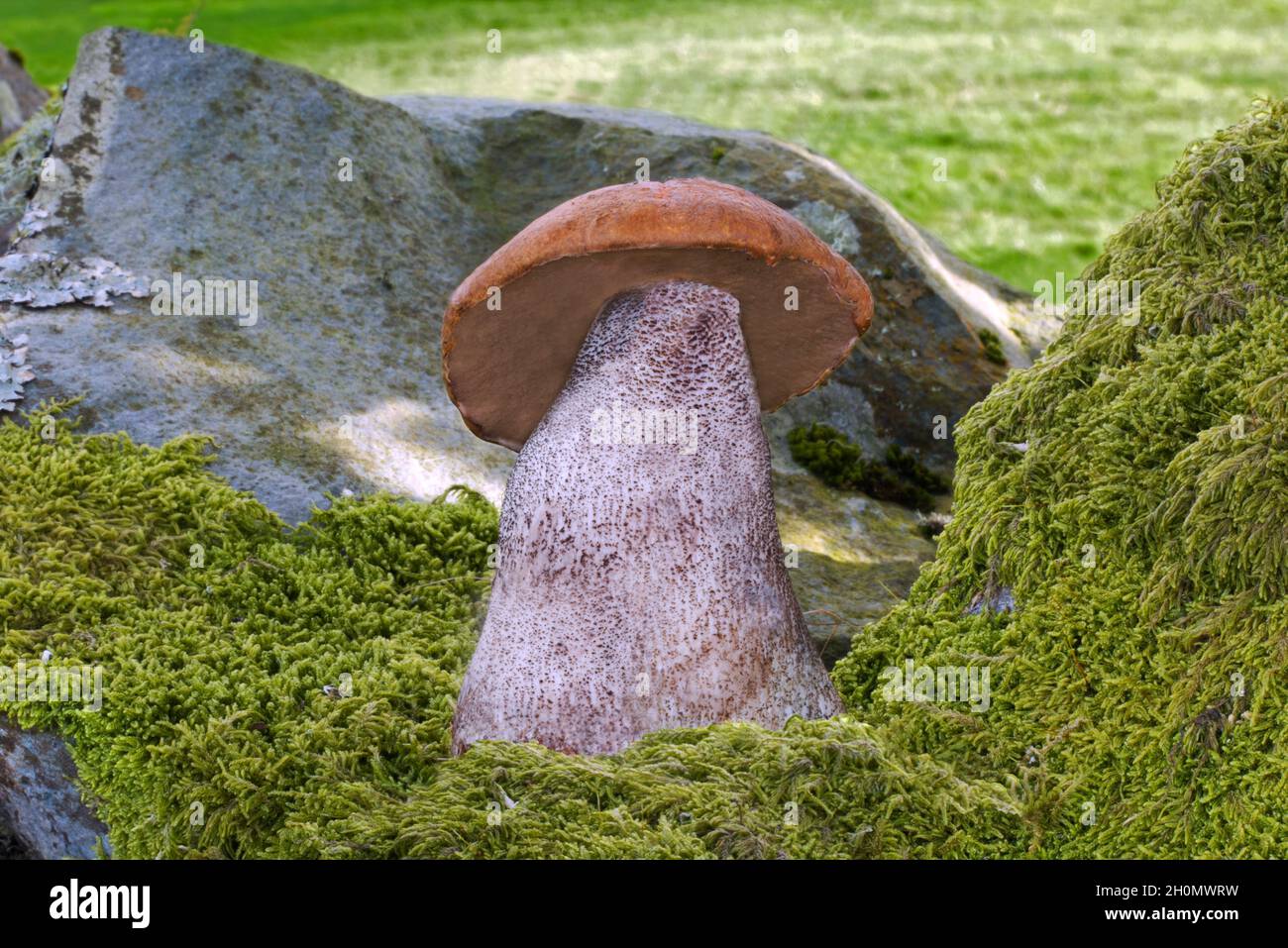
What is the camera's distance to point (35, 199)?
5281mm

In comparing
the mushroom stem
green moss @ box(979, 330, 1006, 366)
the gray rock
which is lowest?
the gray rock

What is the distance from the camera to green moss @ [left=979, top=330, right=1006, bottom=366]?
619 centimetres

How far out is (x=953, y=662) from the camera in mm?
3412

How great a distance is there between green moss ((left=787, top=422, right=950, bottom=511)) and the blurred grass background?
5118 millimetres

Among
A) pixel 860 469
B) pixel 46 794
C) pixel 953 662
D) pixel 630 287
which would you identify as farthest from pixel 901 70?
pixel 46 794

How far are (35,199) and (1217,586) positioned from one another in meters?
4.82

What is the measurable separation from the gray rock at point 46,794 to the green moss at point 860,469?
331cm

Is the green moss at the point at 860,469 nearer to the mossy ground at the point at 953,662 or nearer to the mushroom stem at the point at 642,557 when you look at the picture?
the mossy ground at the point at 953,662

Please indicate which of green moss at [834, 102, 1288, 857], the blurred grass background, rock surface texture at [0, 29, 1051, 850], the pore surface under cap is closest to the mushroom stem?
the pore surface under cap

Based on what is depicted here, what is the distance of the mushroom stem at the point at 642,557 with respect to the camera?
3234mm

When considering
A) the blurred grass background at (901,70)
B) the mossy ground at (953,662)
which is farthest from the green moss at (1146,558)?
the blurred grass background at (901,70)

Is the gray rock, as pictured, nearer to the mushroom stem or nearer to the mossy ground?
the mossy ground

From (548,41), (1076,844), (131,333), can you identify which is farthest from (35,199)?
(548,41)

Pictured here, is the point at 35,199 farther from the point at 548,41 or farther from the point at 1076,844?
the point at 548,41
